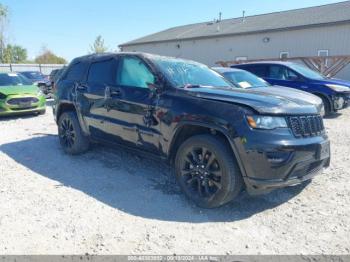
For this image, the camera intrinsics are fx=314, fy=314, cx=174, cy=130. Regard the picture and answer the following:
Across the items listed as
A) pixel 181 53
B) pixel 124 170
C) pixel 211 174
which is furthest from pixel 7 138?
pixel 181 53

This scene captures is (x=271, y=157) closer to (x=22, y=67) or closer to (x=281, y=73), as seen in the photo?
(x=281, y=73)

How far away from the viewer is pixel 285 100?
11.8ft

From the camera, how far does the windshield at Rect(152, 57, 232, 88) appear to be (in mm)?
4133

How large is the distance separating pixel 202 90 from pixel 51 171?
2741 mm

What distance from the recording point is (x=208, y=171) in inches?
142

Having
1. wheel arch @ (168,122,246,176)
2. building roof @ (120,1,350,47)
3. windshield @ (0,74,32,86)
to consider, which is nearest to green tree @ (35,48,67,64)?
building roof @ (120,1,350,47)

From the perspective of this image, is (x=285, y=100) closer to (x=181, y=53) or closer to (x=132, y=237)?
(x=132, y=237)

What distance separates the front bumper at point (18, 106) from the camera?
953 centimetres

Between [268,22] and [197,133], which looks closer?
[197,133]

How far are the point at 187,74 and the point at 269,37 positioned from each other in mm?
17901

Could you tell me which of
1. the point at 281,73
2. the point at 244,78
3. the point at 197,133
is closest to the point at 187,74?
the point at 197,133

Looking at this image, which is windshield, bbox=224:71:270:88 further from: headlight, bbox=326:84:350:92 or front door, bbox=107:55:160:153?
front door, bbox=107:55:160:153

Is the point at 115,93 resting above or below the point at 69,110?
above

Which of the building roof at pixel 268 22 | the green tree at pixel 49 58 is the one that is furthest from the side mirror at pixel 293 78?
the green tree at pixel 49 58
